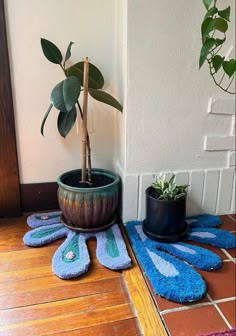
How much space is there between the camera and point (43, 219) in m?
1.41

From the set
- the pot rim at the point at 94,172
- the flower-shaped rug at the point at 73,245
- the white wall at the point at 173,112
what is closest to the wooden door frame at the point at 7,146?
the flower-shaped rug at the point at 73,245

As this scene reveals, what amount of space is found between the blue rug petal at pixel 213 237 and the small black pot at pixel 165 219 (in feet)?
Answer: 0.19

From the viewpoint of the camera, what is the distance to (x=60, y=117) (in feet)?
4.25

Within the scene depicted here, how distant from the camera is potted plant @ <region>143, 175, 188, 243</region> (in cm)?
121

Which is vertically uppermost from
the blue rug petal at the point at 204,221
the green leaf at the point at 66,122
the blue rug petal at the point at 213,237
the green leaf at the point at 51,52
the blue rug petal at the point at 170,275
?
the green leaf at the point at 51,52

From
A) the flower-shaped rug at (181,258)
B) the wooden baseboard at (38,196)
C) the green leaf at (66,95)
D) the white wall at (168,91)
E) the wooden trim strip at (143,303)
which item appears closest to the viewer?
the wooden trim strip at (143,303)

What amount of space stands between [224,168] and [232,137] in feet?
0.52

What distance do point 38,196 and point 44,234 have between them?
0.92ft

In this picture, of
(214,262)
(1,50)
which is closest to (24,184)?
(1,50)

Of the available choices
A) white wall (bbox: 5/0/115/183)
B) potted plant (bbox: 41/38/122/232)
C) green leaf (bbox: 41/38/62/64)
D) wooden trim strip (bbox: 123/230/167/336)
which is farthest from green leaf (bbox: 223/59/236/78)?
wooden trim strip (bbox: 123/230/167/336)

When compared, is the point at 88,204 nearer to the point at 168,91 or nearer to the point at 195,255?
the point at 195,255

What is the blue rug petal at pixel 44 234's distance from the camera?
1.22 meters

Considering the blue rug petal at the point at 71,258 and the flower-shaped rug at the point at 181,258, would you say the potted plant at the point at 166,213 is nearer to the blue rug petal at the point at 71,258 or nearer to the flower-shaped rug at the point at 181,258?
the flower-shaped rug at the point at 181,258

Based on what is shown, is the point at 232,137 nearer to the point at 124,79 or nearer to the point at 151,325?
the point at 124,79
